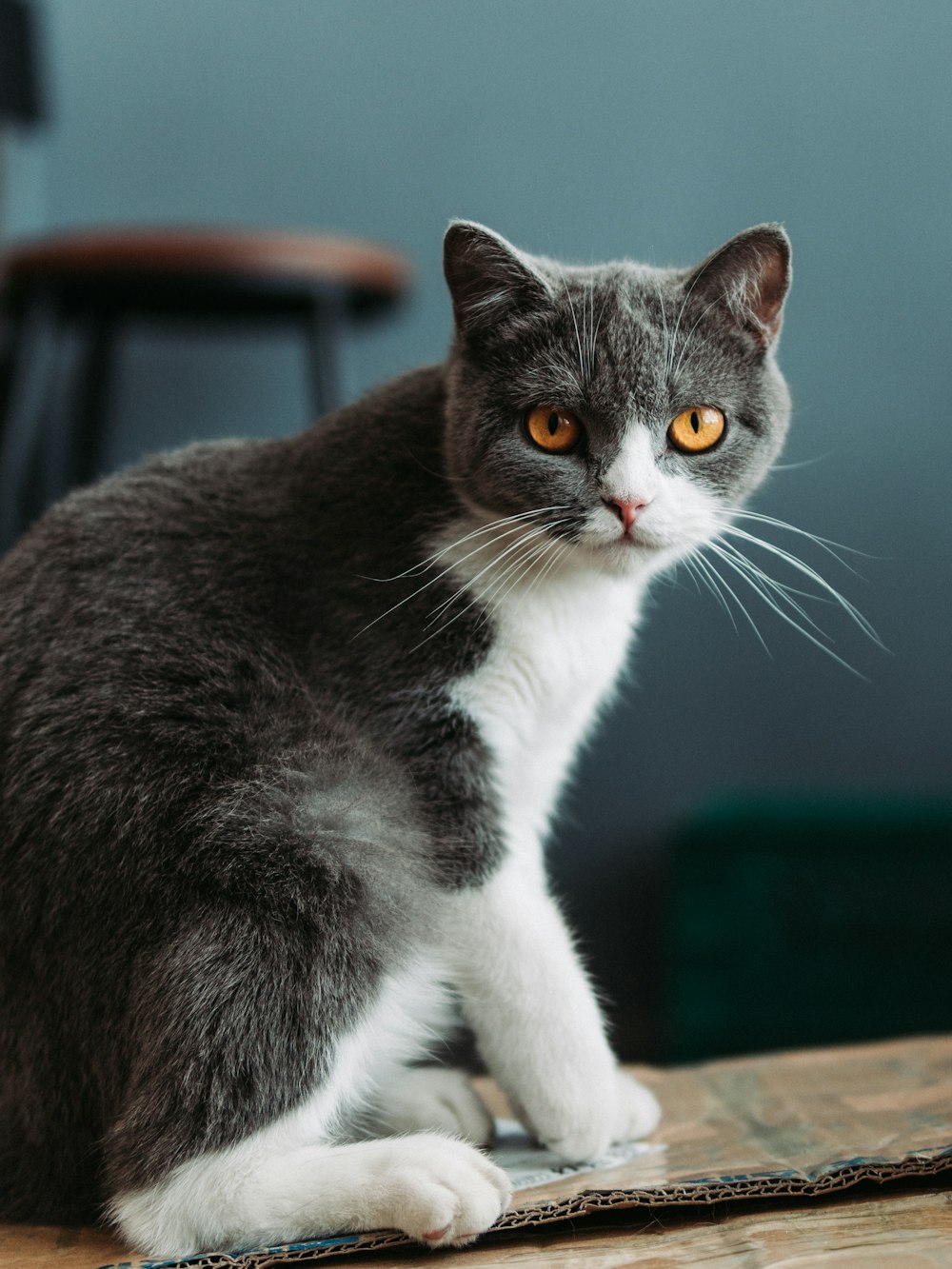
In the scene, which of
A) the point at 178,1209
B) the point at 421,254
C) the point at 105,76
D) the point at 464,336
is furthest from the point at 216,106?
the point at 178,1209

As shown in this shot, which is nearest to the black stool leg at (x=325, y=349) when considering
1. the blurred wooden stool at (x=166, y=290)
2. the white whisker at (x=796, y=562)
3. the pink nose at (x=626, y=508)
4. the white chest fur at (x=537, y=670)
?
the blurred wooden stool at (x=166, y=290)

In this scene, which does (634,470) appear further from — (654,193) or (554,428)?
(654,193)

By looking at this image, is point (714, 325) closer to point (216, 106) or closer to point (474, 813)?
point (474, 813)

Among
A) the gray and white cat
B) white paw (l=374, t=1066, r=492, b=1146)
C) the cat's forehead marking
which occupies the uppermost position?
the cat's forehead marking

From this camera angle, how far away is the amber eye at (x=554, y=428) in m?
1.04

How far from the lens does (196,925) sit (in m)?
0.91

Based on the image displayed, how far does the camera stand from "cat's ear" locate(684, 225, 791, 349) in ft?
3.46

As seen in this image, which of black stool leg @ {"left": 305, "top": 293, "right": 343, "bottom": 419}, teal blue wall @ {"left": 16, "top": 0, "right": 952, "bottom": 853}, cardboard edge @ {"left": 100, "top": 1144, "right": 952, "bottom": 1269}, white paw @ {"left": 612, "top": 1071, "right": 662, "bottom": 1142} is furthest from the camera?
teal blue wall @ {"left": 16, "top": 0, "right": 952, "bottom": 853}

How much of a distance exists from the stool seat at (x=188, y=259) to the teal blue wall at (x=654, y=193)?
69 centimetres

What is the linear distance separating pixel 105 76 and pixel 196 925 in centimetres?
228

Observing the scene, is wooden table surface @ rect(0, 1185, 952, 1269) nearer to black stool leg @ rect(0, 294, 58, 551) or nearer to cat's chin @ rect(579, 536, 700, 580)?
cat's chin @ rect(579, 536, 700, 580)

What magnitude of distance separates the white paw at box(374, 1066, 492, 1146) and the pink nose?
19.9 inches

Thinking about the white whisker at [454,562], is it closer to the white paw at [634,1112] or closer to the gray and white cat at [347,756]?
the gray and white cat at [347,756]

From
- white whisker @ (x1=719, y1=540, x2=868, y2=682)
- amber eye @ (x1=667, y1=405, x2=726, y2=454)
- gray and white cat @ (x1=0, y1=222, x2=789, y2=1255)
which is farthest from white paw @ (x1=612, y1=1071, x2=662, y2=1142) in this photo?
amber eye @ (x1=667, y1=405, x2=726, y2=454)
